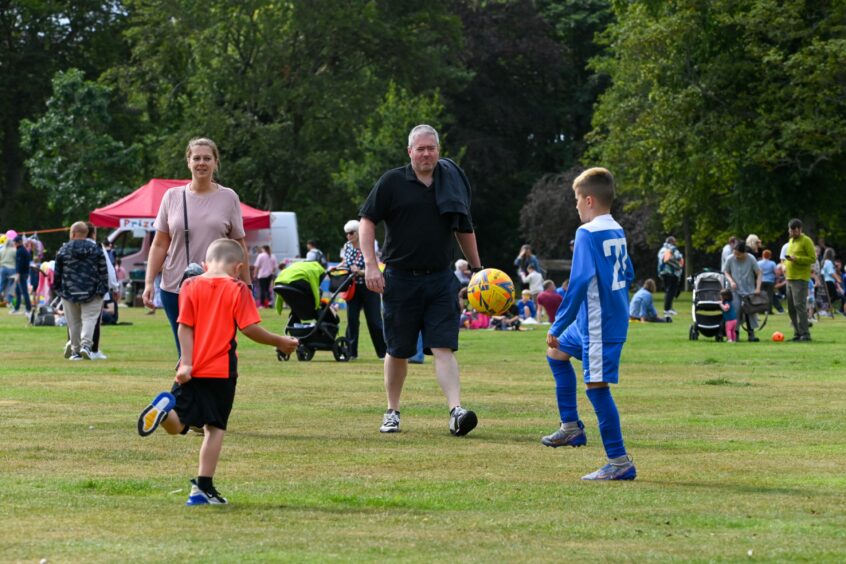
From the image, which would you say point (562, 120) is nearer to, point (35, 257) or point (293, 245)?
point (293, 245)

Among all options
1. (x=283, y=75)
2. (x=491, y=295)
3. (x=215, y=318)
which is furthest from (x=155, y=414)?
(x=283, y=75)

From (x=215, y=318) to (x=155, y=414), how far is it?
584 mm

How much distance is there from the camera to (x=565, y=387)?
10703 mm

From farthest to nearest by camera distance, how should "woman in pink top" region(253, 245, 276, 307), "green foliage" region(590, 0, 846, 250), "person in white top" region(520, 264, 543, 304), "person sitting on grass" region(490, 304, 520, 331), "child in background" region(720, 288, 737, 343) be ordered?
"green foliage" region(590, 0, 846, 250), "woman in pink top" region(253, 245, 276, 307), "person in white top" region(520, 264, 543, 304), "person sitting on grass" region(490, 304, 520, 331), "child in background" region(720, 288, 737, 343)

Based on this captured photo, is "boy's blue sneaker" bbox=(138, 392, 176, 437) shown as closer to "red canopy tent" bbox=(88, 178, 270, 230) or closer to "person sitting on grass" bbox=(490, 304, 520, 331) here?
"person sitting on grass" bbox=(490, 304, 520, 331)

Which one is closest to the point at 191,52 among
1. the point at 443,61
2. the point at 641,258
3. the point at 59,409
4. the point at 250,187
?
the point at 250,187

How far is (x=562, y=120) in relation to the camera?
75.9 metres

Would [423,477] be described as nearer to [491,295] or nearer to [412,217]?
[412,217]

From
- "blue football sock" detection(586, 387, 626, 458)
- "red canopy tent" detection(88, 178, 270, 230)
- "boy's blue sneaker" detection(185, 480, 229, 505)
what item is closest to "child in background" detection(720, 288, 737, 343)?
"blue football sock" detection(586, 387, 626, 458)

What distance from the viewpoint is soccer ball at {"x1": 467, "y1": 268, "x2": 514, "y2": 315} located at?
1374 cm

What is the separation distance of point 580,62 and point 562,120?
456 centimetres

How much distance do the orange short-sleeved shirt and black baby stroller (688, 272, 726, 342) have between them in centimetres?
2010

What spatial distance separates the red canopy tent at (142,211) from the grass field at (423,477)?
3006 cm

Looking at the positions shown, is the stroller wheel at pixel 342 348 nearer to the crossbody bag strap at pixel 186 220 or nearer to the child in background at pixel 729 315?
the child in background at pixel 729 315
